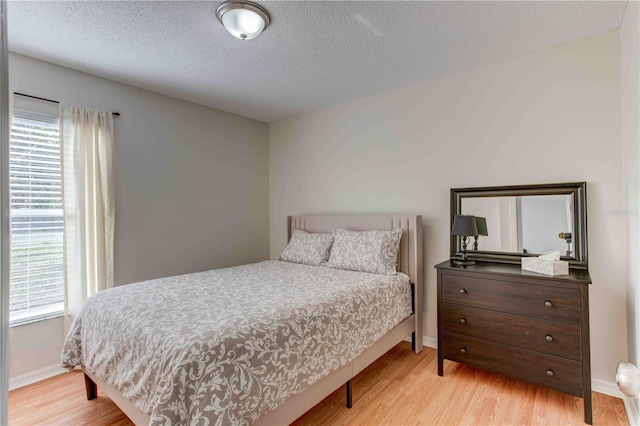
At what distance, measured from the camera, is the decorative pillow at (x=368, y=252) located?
2719mm

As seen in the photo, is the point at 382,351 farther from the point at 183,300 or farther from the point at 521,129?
the point at 521,129

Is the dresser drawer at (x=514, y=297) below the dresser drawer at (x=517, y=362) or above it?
above

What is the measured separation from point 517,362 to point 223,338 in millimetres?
1929

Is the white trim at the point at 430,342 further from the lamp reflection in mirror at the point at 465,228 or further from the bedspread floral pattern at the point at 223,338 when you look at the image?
the lamp reflection in mirror at the point at 465,228

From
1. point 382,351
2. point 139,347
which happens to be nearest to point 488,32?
point 382,351

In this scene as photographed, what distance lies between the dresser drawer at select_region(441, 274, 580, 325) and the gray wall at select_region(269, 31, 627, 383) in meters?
0.49

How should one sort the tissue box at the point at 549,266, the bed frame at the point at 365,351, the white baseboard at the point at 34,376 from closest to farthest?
the bed frame at the point at 365,351, the tissue box at the point at 549,266, the white baseboard at the point at 34,376

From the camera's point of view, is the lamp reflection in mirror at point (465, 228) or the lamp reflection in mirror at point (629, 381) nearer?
the lamp reflection in mirror at point (629, 381)

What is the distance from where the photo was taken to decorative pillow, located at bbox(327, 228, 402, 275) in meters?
2.72

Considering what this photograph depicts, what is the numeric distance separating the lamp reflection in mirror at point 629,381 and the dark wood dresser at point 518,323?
93 centimetres

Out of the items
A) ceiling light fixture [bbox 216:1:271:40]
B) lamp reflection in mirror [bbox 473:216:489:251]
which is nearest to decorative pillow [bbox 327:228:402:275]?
lamp reflection in mirror [bbox 473:216:489:251]

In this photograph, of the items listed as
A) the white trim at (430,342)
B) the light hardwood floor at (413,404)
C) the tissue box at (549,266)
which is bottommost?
the light hardwood floor at (413,404)

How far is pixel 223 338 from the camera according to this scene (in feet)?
4.43

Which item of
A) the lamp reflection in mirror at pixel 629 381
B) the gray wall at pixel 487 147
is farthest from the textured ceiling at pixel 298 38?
the lamp reflection in mirror at pixel 629 381
